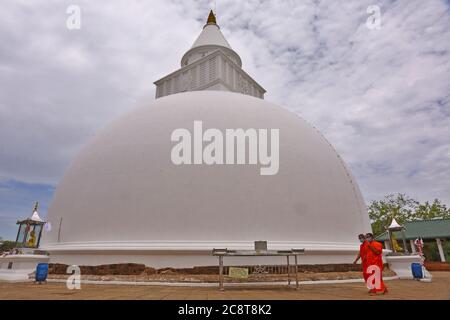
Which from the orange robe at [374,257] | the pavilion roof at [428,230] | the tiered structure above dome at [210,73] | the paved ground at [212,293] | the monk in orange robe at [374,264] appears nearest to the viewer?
the paved ground at [212,293]

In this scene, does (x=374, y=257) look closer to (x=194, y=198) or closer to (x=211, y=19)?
(x=194, y=198)

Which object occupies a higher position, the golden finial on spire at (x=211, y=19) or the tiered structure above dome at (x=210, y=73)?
the golden finial on spire at (x=211, y=19)

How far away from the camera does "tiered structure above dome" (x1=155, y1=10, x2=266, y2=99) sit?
15953 mm

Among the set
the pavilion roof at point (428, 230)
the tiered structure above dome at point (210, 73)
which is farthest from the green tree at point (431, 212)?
the tiered structure above dome at point (210, 73)

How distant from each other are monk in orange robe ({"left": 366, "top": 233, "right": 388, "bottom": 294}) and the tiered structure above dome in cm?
1119

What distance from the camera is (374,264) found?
6.45 m

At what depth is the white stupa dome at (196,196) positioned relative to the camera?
8609 mm

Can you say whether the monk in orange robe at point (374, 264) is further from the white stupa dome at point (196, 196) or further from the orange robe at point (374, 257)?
the white stupa dome at point (196, 196)

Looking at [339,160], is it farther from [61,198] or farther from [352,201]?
[61,198]

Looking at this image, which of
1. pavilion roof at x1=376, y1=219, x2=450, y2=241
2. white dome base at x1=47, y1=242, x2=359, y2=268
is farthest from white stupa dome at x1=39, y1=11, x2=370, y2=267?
pavilion roof at x1=376, y1=219, x2=450, y2=241

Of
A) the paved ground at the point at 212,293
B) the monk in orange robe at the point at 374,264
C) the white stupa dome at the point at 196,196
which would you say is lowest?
the paved ground at the point at 212,293

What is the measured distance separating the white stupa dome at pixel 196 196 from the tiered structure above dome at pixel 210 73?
199 inches

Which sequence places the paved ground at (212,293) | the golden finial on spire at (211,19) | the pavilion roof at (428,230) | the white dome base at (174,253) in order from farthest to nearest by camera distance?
1. the pavilion roof at (428,230)
2. the golden finial on spire at (211,19)
3. the white dome base at (174,253)
4. the paved ground at (212,293)

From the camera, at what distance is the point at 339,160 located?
470 inches
